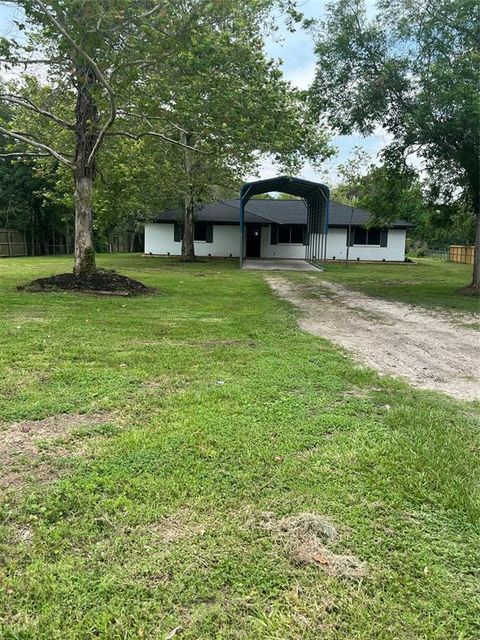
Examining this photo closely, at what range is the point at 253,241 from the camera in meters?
29.9

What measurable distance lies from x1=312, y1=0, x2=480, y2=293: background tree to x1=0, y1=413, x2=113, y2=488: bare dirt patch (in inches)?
379

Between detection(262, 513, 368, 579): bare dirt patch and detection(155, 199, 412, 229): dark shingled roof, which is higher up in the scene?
detection(155, 199, 412, 229): dark shingled roof

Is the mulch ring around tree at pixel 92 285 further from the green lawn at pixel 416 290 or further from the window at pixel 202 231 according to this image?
the window at pixel 202 231

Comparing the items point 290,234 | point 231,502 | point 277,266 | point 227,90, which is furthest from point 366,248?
point 231,502

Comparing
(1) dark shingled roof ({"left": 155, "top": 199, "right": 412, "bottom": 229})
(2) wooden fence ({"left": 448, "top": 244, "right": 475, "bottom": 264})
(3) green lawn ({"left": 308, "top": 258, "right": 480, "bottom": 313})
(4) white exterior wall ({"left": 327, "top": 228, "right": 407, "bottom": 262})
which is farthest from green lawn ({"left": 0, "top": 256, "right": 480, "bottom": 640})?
(2) wooden fence ({"left": 448, "top": 244, "right": 475, "bottom": 264})

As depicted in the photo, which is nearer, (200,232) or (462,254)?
(200,232)

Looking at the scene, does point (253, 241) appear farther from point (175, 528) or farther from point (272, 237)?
point (175, 528)

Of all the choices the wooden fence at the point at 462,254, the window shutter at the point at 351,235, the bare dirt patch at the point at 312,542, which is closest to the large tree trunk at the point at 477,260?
the bare dirt patch at the point at 312,542

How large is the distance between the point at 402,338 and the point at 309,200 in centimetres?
1968

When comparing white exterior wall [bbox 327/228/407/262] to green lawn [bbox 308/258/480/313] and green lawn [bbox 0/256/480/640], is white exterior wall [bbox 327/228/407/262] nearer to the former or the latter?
green lawn [bbox 308/258/480/313]

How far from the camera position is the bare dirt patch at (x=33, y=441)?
112 inches

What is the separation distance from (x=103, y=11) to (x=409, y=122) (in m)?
6.78

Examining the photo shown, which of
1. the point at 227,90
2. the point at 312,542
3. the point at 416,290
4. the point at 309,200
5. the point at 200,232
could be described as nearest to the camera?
the point at 312,542

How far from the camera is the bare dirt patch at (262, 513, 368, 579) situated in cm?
210
